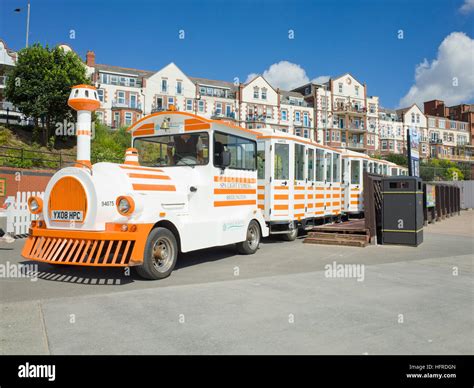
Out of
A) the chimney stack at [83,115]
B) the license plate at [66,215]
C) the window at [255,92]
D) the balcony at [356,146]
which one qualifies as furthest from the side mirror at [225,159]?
the balcony at [356,146]

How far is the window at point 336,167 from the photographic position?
51.6 ft

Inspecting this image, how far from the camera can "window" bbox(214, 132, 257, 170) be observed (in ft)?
28.2

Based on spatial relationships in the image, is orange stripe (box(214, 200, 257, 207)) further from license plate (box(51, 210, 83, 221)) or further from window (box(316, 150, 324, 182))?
window (box(316, 150, 324, 182))

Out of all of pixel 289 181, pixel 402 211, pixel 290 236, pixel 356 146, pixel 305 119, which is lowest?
pixel 290 236

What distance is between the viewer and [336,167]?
16.1m

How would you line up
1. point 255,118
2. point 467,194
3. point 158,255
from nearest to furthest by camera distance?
point 158,255, point 467,194, point 255,118

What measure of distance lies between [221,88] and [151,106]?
38.4ft

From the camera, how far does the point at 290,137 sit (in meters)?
12.4

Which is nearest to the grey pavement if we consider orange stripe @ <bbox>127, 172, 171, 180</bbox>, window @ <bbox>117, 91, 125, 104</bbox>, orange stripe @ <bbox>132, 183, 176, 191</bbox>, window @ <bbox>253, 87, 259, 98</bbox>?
orange stripe @ <bbox>132, 183, 176, 191</bbox>

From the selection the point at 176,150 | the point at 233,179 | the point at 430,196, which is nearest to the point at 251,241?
the point at 233,179

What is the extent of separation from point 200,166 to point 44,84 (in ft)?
88.5

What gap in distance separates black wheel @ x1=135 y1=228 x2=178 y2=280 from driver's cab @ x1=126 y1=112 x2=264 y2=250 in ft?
1.81

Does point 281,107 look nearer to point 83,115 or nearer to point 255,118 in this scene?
point 255,118
